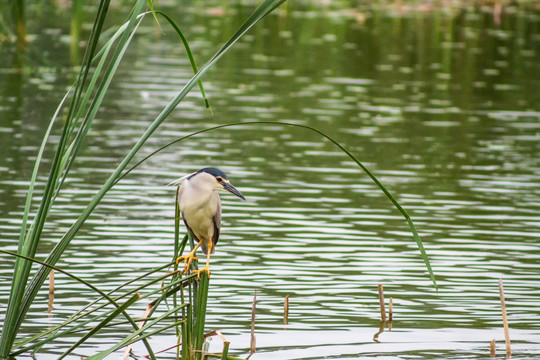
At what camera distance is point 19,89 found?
20766 millimetres

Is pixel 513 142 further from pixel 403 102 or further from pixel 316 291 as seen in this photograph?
pixel 316 291

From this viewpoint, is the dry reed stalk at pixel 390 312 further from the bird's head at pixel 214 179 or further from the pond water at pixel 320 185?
the bird's head at pixel 214 179

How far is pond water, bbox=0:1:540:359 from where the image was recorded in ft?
29.7

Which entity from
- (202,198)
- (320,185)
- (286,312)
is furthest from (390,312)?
(320,185)

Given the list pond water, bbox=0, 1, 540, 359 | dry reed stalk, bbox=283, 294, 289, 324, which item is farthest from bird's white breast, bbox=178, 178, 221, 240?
dry reed stalk, bbox=283, 294, 289, 324

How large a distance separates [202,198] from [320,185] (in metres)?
8.11

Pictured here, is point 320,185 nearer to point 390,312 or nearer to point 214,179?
point 390,312

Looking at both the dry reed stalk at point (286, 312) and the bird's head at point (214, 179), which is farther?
the dry reed stalk at point (286, 312)

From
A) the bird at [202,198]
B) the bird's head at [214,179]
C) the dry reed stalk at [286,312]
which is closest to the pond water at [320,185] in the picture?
the dry reed stalk at [286,312]

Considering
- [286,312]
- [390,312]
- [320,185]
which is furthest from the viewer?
[320,185]

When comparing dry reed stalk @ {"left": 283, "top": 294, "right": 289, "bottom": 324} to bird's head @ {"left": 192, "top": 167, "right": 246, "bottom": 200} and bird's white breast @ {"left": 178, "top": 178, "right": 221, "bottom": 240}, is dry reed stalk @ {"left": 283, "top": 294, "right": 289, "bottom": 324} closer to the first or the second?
bird's white breast @ {"left": 178, "top": 178, "right": 221, "bottom": 240}

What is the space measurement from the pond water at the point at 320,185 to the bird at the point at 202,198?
151 cm

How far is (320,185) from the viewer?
47.8ft

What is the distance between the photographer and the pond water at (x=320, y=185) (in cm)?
904
